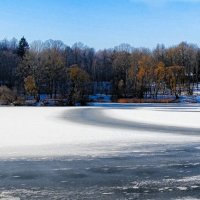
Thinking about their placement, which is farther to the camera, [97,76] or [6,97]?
[97,76]

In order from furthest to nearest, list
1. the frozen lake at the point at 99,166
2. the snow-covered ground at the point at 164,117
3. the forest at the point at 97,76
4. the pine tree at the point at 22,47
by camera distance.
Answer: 1. the pine tree at the point at 22,47
2. the forest at the point at 97,76
3. the snow-covered ground at the point at 164,117
4. the frozen lake at the point at 99,166

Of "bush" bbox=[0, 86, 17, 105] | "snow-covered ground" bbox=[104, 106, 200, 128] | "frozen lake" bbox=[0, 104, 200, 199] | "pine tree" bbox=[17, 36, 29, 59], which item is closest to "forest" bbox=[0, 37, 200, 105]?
"bush" bbox=[0, 86, 17, 105]

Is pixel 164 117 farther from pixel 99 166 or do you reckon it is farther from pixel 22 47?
pixel 22 47

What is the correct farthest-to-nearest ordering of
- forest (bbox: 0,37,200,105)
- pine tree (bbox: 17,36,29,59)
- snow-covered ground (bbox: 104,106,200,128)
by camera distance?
1. pine tree (bbox: 17,36,29,59)
2. forest (bbox: 0,37,200,105)
3. snow-covered ground (bbox: 104,106,200,128)

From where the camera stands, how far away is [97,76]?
10412 centimetres

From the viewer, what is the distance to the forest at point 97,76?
2955 inches

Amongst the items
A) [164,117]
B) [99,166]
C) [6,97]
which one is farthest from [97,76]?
[99,166]

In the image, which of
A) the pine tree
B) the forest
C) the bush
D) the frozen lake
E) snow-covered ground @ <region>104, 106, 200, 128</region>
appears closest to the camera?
the frozen lake

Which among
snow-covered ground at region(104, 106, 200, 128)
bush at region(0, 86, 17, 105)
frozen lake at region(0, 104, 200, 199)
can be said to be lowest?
frozen lake at region(0, 104, 200, 199)

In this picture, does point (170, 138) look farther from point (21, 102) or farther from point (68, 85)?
point (68, 85)

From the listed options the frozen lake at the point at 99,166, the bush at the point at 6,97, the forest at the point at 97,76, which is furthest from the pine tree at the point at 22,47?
the frozen lake at the point at 99,166

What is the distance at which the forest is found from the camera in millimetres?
75062

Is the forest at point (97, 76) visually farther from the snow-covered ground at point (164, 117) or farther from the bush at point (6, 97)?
the snow-covered ground at point (164, 117)

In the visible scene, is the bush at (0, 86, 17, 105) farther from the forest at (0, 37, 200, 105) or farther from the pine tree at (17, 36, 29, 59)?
the pine tree at (17, 36, 29, 59)
